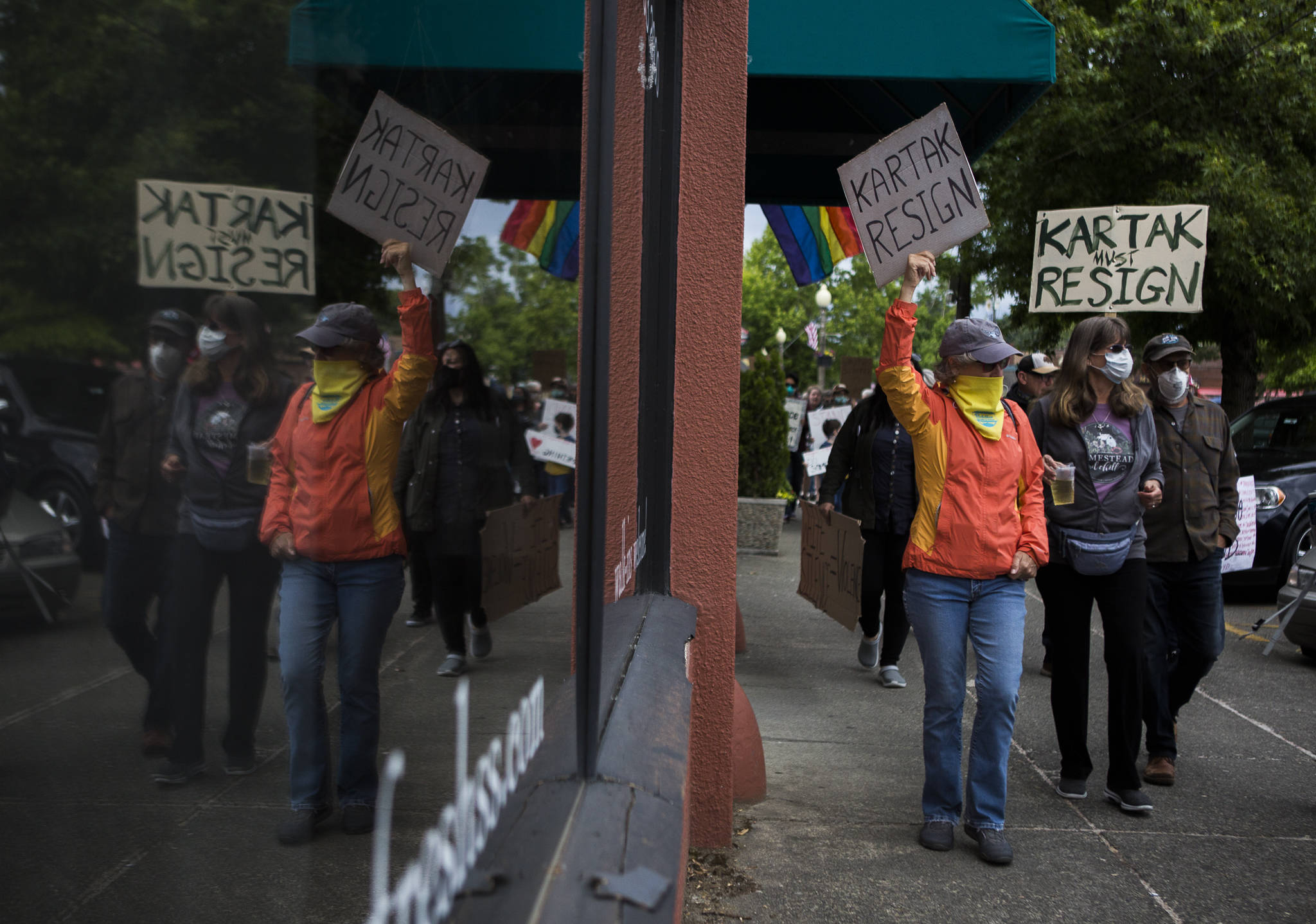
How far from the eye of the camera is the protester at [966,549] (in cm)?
404

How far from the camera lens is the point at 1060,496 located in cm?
439

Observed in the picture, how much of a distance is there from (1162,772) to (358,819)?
486 cm

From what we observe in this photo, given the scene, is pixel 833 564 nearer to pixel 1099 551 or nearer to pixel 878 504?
pixel 878 504

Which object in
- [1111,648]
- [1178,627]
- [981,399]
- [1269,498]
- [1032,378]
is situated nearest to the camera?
[981,399]

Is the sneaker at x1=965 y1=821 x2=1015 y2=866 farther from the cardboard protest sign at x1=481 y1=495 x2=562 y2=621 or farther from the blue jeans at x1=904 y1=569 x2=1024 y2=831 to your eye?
the cardboard protest sign at x1=481 y1=495 x2=562 y2=621

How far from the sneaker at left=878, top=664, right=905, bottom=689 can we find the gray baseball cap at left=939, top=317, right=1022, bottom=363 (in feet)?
9.47

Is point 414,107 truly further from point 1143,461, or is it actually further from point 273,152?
point 1143,461

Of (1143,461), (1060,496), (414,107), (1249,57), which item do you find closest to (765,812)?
(1060,496)

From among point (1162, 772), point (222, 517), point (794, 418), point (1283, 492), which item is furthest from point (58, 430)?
point (794, 418)

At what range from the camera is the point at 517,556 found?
4.54 feet

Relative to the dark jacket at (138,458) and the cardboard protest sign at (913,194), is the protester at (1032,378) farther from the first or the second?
the dark jacket at (138,458)

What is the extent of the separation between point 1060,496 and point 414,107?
3921 mm

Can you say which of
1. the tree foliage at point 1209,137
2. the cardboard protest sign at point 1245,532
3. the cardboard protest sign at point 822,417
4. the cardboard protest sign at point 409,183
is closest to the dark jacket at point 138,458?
the cardboard protest sign at point 409,183

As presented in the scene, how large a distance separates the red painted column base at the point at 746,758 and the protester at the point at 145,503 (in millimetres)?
3917
